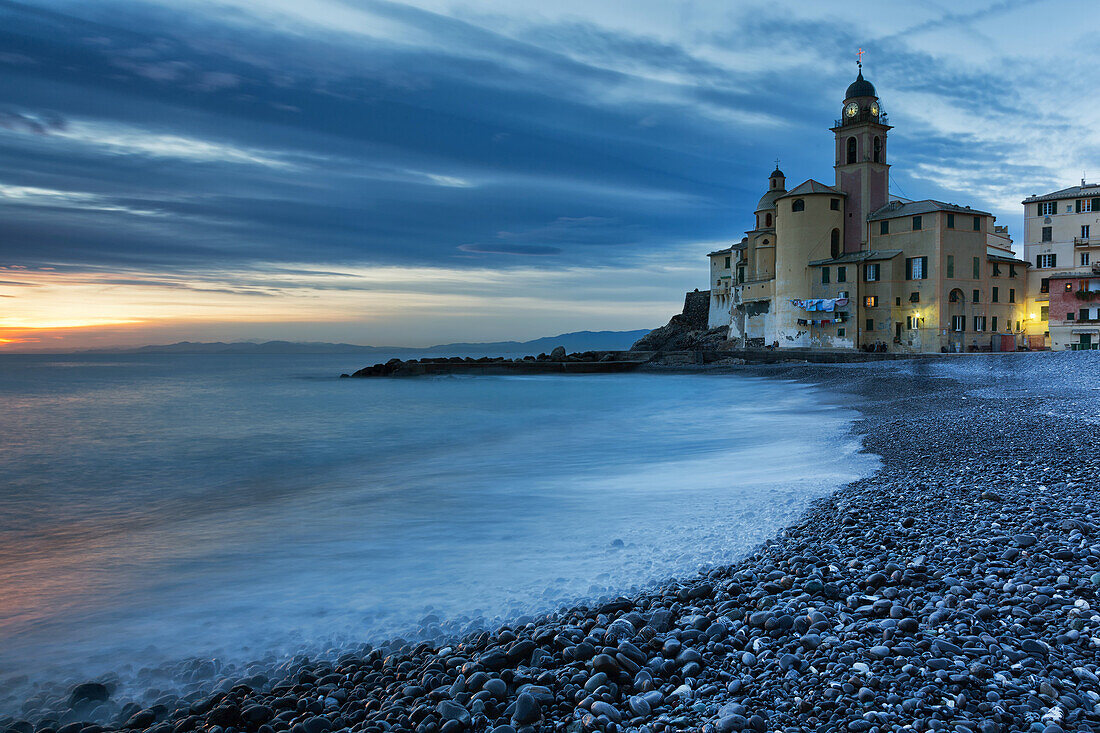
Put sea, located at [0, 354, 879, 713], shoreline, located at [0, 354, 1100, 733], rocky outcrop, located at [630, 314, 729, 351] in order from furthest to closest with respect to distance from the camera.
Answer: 1. rocky outcrop, located at [630, 314, 729, 351]
2. sea, located at [0, 354, 879, 713]
3. shoreline, located at [0, 354, 1100, 733]

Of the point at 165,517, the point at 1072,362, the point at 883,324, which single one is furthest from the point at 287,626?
the point at 883,324

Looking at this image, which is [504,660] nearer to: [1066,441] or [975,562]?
[975,562]

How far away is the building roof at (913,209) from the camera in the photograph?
138 ft

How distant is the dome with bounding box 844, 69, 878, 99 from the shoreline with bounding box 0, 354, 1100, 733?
50930 mm

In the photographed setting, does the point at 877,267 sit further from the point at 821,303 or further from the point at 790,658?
the point at 790,658

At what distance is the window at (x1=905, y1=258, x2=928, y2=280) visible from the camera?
4250 cm

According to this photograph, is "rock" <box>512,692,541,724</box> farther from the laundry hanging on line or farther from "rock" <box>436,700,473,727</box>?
the laundry hanging on line

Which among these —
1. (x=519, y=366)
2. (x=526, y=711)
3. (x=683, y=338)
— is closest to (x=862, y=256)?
(x=683, y=338)

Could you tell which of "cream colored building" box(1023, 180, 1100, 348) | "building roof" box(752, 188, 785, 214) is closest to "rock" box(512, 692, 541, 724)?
"cream colored building" box(1023, 180, 1100, 348)

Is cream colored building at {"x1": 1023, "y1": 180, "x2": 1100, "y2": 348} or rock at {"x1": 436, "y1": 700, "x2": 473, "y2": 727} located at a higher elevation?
cream colored building at {"x1": 1023, "y1": 180, "x2": 1100, "y2": 348}

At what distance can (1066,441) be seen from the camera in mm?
9023

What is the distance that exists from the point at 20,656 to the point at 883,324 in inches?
1873

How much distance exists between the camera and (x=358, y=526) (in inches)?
316

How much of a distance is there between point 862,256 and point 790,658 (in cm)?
4663
